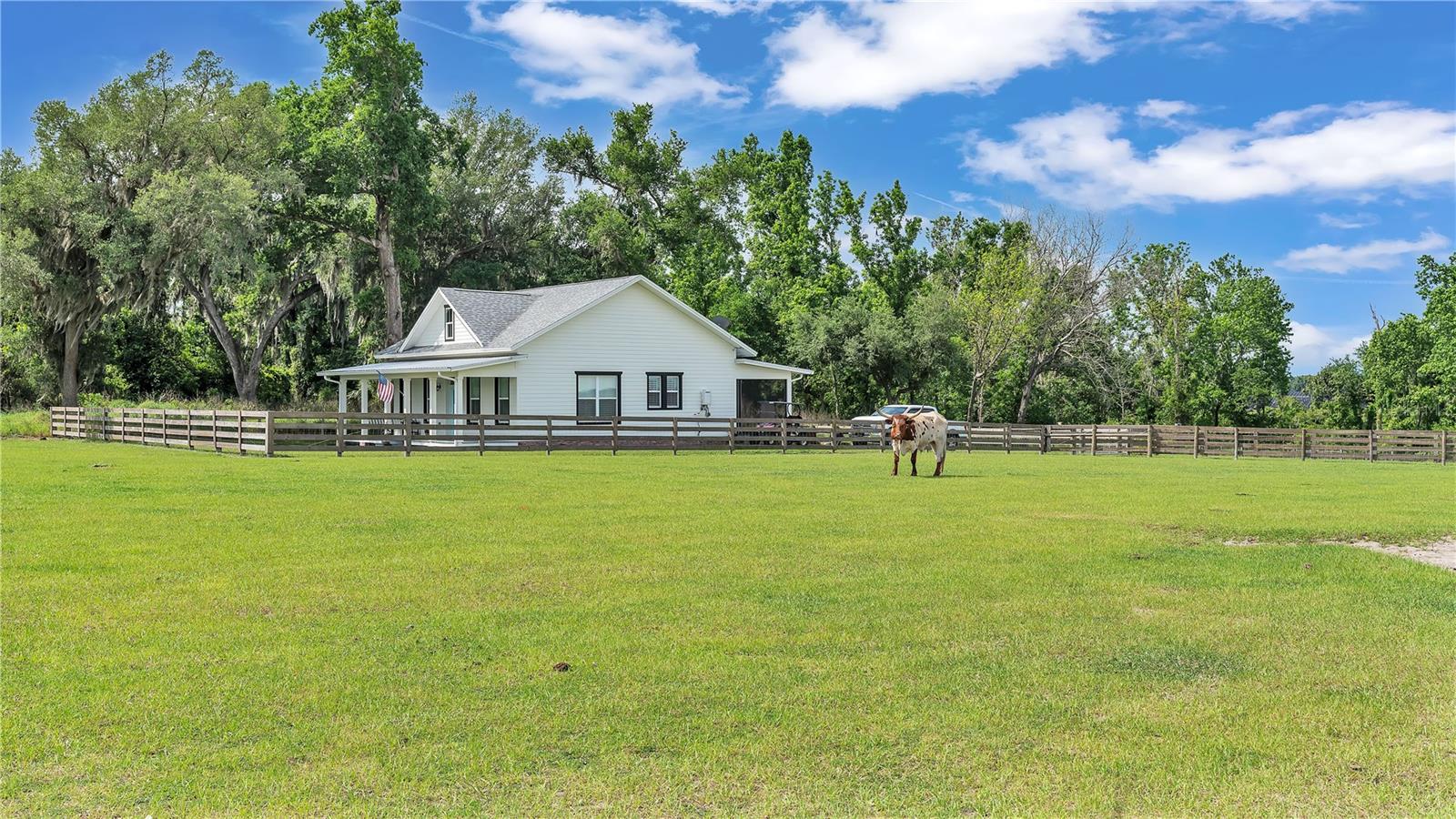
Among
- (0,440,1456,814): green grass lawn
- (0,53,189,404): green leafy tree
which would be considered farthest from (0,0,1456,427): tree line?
(0,440,1456,814): green grass lawn

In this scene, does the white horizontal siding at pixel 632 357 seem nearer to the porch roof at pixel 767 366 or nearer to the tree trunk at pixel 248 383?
the porch roof at pixel 767 366

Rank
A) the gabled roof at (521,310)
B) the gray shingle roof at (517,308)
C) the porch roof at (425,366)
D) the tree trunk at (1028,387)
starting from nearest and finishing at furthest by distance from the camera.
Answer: the porch roof at (425,366), the gabled roof at (521,310), the gray shingle roof at (517,308), the tree trunk at (1028,387)

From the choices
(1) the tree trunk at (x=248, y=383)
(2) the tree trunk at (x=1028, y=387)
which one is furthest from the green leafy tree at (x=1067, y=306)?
(1) the tree trunk at (x=248, y=383)

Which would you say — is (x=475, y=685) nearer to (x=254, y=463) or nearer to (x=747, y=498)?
(x=747, y=498)

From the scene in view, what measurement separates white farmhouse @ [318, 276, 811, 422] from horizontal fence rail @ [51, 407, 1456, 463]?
142cm

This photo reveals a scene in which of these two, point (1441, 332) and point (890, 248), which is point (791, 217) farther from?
point (1441, 332)

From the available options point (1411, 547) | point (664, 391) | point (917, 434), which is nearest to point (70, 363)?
point (664, 391)

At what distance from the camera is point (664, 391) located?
41.2 m

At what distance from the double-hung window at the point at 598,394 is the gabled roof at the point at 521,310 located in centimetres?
237

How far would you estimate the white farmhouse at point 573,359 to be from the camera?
38.7 meters

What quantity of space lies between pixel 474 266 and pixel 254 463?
31.1 meters

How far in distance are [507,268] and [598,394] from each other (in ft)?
57.4

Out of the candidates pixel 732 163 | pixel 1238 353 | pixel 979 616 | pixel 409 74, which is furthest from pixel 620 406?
pixel 1238 353

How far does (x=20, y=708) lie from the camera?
19.0ft
